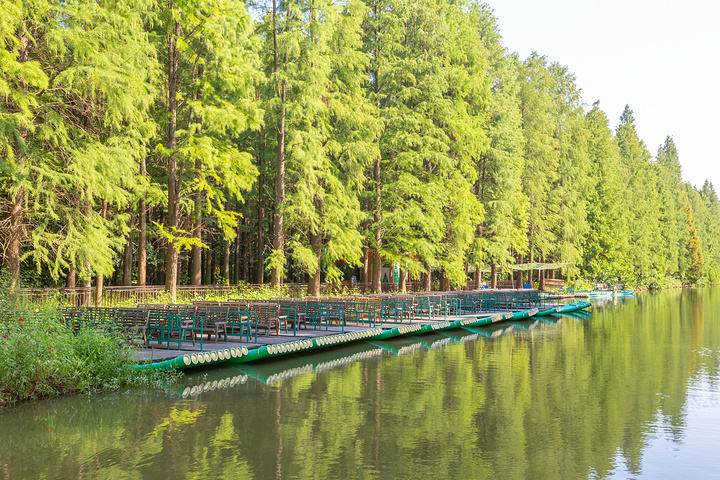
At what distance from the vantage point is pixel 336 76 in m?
36.3

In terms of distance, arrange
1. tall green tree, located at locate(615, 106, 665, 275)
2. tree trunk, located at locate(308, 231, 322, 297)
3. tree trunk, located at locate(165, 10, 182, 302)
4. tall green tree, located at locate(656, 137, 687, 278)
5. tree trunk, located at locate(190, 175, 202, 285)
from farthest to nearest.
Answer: tall green tree, located at locate(656, 137, 687, 278) < tall green tree, located at locate(615, 106, 665, 275) < tree trunk, located at locate(308, 231, 322, 297) < tree trunk, located at locate(190, 175, 202, 285) < tree trunk, located at locate(165, 10, 182, 302)

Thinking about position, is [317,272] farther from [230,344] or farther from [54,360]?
[54,360]

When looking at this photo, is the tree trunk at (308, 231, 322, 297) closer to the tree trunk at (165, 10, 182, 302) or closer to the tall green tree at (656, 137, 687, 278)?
the tree trunk at (165, 10, 182, 302)

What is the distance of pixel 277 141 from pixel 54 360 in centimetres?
2358

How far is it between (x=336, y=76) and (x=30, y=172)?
1913 cm

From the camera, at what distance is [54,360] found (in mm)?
12625

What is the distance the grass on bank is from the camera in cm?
1228

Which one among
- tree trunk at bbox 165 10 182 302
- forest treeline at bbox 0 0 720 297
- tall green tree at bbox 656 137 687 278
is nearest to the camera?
forest treeline at bbox 0 0 720 297

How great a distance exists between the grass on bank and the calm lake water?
446 millimetres

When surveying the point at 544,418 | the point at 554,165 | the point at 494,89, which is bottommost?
the point at 544,418

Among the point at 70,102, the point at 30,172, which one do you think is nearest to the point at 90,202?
the point at 30,172

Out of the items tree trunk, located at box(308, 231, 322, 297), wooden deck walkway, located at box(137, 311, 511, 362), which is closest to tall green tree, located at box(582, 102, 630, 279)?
tree trunk, located at box(308, 231, 322, 297)

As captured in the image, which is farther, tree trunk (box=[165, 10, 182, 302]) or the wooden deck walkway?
tree trunk (box=[165, 10, 182, 302])

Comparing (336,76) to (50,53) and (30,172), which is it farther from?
(30,172)
